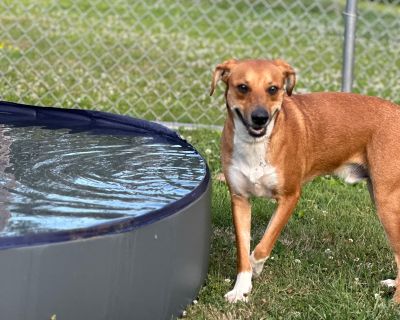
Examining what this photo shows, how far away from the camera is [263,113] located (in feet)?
13.0

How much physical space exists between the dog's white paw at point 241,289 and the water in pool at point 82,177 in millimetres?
489

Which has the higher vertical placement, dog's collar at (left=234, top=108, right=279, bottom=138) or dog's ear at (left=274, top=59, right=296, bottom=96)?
dog's ear at (left=274, top=59, right=296, bottom=96)

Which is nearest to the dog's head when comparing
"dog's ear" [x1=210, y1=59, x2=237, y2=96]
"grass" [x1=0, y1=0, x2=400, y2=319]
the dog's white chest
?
"dog's ear" [x1=210, y1=59, x2=237, y2=96]

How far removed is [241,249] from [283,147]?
0.51 meters

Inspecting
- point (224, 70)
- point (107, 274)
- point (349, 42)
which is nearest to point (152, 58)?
point (349, 42)

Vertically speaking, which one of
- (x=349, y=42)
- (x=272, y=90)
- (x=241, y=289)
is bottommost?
(x=241, y=289)

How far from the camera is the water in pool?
344cm

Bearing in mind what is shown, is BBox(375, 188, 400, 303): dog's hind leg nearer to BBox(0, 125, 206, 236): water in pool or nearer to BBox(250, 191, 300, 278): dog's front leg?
BBox(250, 191, 300, 278): dog's front leg

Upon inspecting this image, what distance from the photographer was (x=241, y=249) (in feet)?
13.7

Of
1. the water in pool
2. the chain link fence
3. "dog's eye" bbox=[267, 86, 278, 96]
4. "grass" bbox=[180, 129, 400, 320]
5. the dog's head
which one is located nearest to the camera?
the water in pool

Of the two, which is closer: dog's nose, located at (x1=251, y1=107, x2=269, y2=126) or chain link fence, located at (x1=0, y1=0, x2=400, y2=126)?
dog's nose, located at (x1=251, y1=107, x2=269, y2=126)

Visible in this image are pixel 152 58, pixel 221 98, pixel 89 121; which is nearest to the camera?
pixel 89 121

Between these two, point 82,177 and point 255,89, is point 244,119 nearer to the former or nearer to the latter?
point 255,89

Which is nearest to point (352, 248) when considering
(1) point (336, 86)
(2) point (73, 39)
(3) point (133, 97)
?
(3) point (133, 97)
